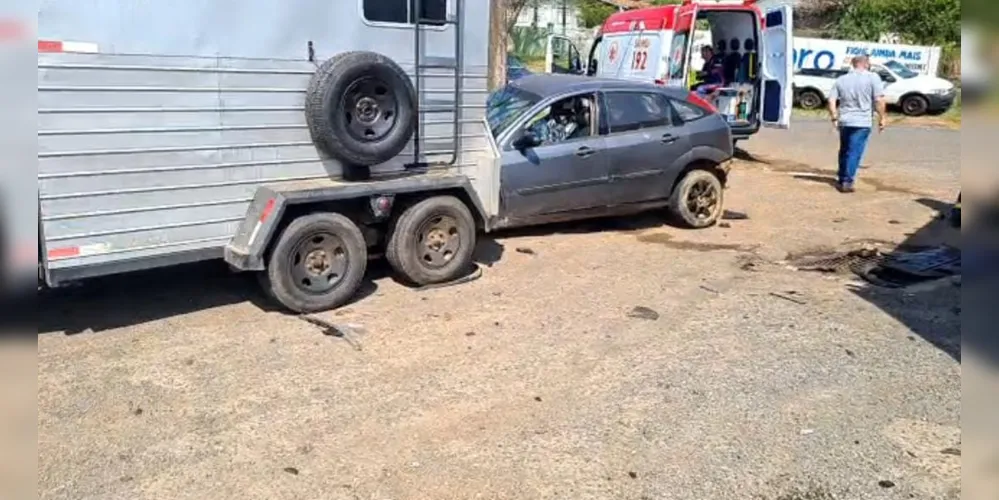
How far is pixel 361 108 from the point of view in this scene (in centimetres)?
593

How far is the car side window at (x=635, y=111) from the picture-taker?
27.6ft

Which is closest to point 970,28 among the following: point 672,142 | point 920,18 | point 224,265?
point 224,265

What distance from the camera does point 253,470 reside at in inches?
153

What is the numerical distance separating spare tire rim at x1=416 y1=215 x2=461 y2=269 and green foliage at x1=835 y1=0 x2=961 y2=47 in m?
27.3

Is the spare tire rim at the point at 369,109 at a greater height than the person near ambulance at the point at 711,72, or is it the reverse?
the person near ambulance at the point at 711,72

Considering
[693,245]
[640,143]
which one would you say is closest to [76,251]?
[640,143]

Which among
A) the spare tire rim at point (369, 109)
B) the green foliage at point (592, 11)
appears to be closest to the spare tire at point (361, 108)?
the spare tire rim at point (369, 109)

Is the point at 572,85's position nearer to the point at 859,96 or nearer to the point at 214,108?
the point at 214,108

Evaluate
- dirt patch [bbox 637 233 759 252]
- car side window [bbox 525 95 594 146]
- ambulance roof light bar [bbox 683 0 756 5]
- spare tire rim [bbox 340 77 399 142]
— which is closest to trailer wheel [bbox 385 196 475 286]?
spare tire rim [bbox 340 77 399 142]

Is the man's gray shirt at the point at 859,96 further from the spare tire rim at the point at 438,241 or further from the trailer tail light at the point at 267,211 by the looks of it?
the trailer tail light at the point at 267,211

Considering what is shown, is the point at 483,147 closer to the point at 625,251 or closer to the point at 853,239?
the point at 625,251

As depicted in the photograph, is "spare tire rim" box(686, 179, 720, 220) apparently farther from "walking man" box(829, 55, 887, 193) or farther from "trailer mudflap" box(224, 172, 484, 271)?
"trailer mudflap" box(224, 172, 484, 271)

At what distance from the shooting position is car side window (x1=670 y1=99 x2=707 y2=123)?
886cm

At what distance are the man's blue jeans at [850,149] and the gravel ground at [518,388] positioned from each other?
4429 mm
